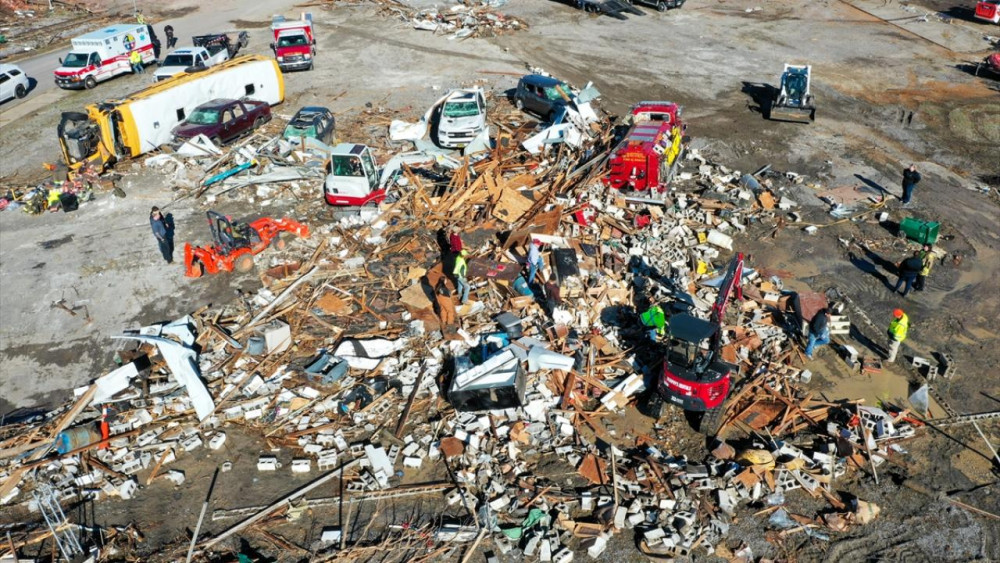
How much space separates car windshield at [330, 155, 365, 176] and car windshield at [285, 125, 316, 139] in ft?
→ 14.3

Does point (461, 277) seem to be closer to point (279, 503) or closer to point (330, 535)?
point (279, 503)

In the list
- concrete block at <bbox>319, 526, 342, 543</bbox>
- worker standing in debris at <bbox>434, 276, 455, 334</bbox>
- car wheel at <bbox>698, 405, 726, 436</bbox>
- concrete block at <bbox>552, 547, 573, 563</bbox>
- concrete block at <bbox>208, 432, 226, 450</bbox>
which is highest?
worker standing in debris at <bbox>434, 276, 455, 334</bbox>

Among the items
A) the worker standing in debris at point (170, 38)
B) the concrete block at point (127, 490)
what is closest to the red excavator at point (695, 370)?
the concrete block at point (127, 490)

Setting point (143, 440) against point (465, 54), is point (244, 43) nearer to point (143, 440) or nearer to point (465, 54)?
point (465, 54)

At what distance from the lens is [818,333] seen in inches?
629

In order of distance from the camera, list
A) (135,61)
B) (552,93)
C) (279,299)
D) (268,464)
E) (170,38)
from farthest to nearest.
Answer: (170,38) < (135,61) < (552,93) < (279,299) < (268,464)

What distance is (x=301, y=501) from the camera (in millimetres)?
13016

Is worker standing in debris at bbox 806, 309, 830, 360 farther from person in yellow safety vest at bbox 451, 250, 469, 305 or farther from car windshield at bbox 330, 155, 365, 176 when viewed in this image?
car windshield at bbox 330, 155, 365, 176

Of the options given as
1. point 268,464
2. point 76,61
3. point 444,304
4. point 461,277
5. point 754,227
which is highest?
point 76,61

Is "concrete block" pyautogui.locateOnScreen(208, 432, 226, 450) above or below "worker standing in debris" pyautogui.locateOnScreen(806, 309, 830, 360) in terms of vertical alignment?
below

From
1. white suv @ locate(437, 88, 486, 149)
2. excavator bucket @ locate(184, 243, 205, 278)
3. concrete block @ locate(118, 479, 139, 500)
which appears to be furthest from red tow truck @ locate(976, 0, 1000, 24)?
concrete block @ locate(118, 479, 139, 500)

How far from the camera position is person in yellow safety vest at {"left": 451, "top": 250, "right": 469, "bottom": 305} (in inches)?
664

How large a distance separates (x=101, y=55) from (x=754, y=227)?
1137 inches

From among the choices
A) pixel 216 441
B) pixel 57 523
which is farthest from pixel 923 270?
pixel 57 523
